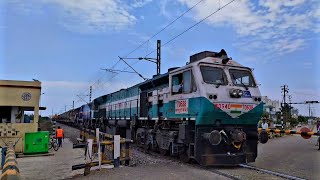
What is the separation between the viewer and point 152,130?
13.4 m

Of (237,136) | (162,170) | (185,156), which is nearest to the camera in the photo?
(162,170)

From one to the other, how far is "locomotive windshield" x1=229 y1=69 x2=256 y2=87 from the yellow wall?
8.94 meters

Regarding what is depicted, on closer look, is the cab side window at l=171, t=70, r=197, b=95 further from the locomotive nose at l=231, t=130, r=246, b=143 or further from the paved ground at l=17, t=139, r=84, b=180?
the paved ground at l=17, t=139, r=84, b=180

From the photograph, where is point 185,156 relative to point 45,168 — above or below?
above

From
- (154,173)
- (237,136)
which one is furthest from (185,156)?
(154,173)

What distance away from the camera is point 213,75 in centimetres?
1028

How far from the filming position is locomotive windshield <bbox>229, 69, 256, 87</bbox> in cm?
1054

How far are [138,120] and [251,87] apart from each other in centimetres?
671

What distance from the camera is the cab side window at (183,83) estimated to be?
33.7 ft

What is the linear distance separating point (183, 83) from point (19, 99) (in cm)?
792

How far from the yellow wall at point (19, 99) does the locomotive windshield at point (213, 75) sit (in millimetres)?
8330

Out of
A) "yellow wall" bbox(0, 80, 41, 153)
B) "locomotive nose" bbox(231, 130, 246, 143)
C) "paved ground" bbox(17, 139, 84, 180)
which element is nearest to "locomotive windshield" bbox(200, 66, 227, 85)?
"locomotive nose" bbox(231, 130, 246, 143)

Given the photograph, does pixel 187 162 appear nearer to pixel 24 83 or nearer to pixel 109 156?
pixel 109 156

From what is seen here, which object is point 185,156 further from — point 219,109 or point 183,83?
point 183,83
